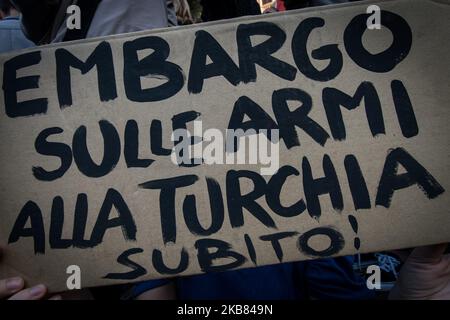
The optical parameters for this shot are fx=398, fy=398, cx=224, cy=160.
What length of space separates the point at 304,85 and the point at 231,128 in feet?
0.65

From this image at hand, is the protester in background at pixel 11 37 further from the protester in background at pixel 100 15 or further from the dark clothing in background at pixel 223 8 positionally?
the dark clothing in background at pixel 223 8

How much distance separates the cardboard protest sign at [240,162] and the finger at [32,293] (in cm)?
2

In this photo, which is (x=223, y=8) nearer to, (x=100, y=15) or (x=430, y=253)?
(x=100, y=15)

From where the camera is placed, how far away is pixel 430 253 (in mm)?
1104

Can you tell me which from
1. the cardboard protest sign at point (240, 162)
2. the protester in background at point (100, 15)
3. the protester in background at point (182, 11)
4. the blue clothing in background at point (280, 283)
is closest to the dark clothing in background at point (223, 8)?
the protester in background at point (182, 11)

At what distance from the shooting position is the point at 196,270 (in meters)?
0.94

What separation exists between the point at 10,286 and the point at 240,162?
1.95 ft

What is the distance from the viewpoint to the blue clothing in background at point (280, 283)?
3.77 ft

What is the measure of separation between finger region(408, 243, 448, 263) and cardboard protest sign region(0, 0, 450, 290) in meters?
0.20

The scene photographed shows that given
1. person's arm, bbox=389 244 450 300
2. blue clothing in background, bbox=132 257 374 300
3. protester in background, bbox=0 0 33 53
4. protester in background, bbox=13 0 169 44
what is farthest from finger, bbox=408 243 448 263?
protester in background, bbox=0 0 33 53

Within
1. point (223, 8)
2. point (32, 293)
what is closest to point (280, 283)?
point (32, 293)

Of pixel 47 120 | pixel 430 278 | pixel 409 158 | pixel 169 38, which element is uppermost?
pixel 169 38
